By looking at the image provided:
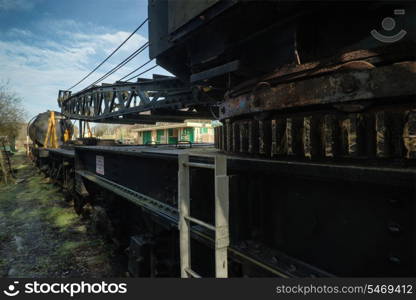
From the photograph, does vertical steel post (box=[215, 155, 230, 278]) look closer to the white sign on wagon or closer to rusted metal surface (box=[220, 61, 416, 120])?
rusted metal surface (box=[220, 61, 416, 120])

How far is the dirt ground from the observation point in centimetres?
460

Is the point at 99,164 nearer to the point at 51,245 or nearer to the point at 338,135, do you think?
the point at 51,245

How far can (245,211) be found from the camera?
1.98m

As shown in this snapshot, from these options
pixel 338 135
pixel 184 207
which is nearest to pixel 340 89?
pixel 338 135

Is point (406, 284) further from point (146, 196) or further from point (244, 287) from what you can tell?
point (146, 196)

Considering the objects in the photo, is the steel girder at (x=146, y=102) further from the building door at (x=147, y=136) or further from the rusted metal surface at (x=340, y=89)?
the building door at (x=147, y=136)

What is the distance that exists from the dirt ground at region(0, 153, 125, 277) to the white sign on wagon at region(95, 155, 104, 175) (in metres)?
1.51

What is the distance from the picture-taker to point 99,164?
5648 millimetres

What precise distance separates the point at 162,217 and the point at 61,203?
806 cm

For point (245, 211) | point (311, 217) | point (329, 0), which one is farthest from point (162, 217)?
point (329, 0)

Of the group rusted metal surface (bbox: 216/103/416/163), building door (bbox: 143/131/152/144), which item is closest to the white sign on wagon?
rusted metal surface (bbox: 216/103/416/163)

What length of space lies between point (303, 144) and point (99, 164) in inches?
195

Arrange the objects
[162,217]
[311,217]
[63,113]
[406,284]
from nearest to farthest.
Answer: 1. [406,284]
2. [311,217]
3. [162,217]
4. [63,113]

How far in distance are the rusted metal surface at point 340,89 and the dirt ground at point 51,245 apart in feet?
13.0
